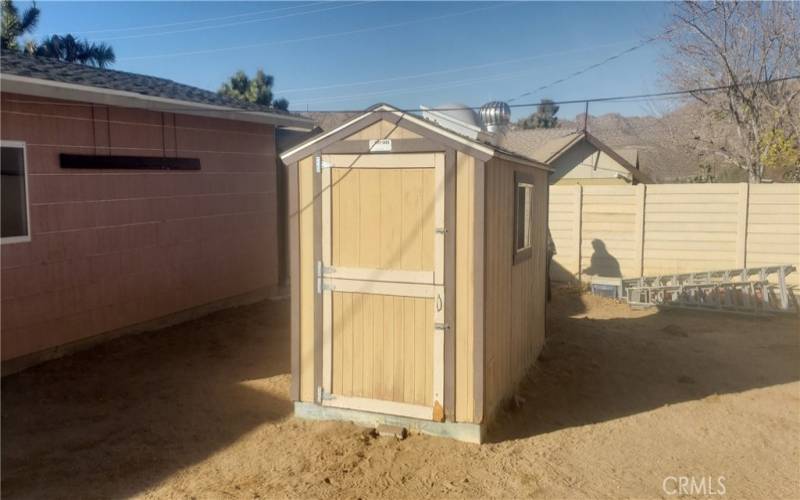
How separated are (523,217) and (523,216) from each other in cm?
1

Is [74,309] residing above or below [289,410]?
above

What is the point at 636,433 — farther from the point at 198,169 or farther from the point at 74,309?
the point at 198,169

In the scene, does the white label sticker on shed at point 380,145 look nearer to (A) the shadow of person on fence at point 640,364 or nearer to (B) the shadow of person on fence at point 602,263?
(A) the shadow of person on fence at point 640,364

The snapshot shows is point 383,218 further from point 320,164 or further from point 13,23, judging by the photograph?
point 13,23

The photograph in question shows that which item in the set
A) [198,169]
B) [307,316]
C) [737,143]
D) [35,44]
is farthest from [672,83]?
[35,44]

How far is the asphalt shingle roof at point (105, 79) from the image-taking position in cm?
696

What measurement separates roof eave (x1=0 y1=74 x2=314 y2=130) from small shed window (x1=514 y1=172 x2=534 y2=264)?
4.39 meters

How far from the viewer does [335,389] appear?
5.44m

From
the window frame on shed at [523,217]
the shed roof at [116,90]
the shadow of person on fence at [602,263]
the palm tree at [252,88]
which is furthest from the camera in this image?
the palm tree at [252,88]

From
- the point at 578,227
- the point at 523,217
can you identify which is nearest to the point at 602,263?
the point at 578,227

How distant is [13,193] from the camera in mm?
6680

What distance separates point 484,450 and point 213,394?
2.81 meters

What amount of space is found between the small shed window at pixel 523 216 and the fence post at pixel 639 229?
22.4 ft

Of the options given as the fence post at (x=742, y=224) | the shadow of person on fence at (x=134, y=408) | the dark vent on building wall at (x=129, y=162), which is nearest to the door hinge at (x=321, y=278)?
the shadow of person on fence at (x=134, y=408)
